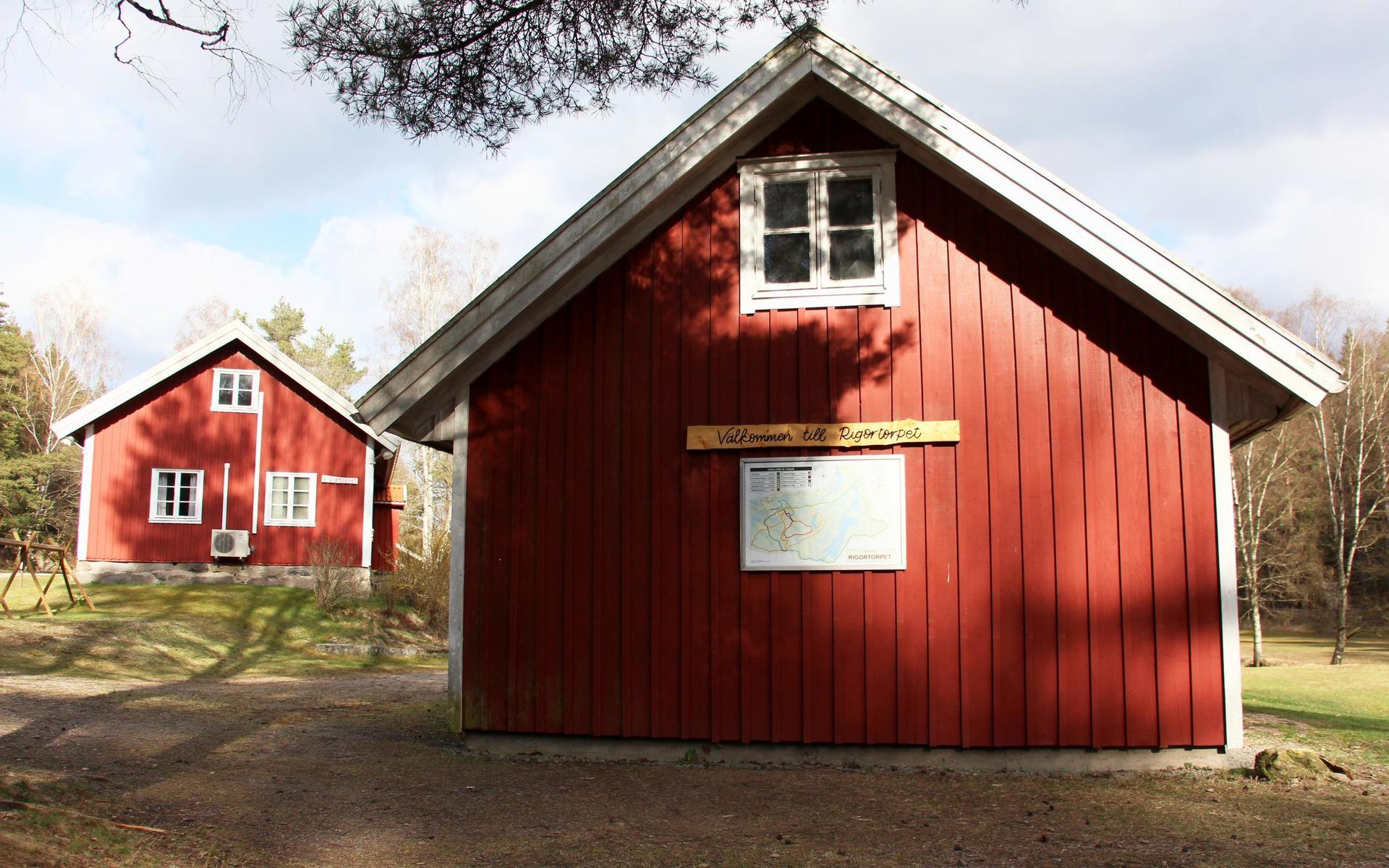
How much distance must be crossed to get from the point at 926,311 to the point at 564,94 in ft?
12.2

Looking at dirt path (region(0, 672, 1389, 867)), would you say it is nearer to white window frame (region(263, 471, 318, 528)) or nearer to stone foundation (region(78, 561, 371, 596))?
stone foundation (region(78, 561, 371, 596))

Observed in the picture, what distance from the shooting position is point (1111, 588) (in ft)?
26.3

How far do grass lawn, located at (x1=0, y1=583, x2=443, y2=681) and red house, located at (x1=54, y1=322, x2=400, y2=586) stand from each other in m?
0.98

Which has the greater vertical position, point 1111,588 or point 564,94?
point 564,94

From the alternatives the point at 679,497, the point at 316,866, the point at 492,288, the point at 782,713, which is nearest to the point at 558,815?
the point at 316,866

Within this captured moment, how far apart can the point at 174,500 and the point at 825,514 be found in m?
22.2

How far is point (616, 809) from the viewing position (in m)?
6.74

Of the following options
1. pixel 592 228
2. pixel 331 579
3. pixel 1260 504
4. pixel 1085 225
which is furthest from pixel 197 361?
pixel 1260 504

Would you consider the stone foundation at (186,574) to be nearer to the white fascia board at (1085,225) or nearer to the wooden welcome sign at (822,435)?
the wooden welcome sign at (822,435)

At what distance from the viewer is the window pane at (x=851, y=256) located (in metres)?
8.70

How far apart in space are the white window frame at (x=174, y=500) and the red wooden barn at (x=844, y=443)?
749 inches

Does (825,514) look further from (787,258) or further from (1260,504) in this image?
(1260,504)

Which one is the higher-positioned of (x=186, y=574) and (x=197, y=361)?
(x=197, y=361)

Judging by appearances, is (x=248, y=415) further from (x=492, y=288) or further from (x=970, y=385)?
(x=970, y=385)
